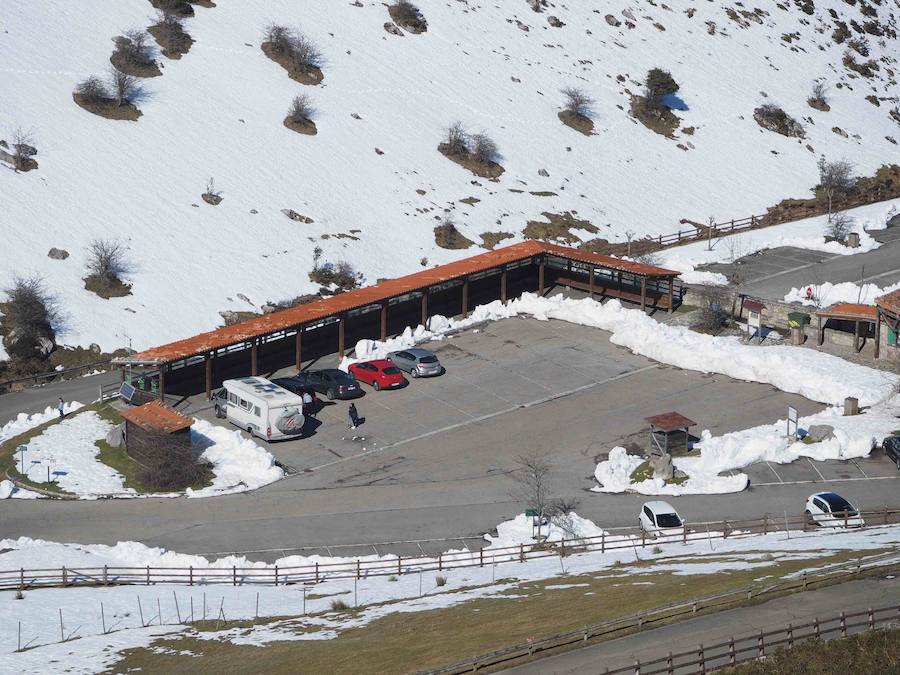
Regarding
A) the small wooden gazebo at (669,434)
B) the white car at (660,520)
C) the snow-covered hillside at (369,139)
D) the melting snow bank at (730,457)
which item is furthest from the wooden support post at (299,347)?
the white car at (660,520)

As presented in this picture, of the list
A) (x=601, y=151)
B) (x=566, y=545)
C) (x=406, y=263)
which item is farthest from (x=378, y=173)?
(x=566, y=545)

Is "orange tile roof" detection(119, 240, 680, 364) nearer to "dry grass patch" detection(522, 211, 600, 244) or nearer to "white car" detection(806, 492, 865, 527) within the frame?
"dry grass patch" detection(522, 211, 600, 244)

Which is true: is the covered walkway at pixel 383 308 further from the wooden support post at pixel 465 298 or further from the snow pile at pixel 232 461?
the snow pile at pixel 232 461

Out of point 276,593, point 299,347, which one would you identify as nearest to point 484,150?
point 299,347

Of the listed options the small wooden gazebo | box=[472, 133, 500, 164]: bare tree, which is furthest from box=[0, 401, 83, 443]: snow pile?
box=[472, 133, 500, 164]: bare tree

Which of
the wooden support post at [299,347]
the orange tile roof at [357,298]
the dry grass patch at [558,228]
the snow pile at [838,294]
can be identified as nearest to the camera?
the orange tile roof at [357,298]

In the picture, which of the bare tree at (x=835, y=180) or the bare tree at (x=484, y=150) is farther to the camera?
the bare tree at (x=835, y=180)

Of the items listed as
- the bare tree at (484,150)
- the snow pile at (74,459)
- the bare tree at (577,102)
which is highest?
the bare tree at (577,102)
